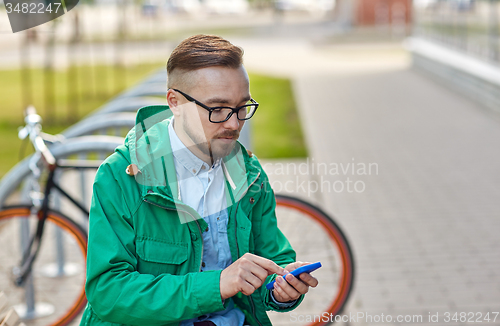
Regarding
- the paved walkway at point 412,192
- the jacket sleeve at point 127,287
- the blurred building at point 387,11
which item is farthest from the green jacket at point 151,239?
the blurred building at point 387,11

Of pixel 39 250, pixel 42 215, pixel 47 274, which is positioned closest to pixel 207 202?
pixel 42 215

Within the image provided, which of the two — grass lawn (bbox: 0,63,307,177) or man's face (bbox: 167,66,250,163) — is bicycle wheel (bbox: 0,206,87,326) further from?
grass lawn (bbox: 0,63,307,177)

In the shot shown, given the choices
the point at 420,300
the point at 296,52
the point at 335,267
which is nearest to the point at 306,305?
the point at 335,267

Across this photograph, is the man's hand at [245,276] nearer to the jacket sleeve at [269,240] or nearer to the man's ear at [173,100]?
the jacket sleeve at [269,240]

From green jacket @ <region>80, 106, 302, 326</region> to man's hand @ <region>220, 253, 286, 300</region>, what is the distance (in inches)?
1.2

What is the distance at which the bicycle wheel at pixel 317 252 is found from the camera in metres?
3.18

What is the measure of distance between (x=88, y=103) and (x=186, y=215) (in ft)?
37.6

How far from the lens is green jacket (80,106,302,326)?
180 centimetres

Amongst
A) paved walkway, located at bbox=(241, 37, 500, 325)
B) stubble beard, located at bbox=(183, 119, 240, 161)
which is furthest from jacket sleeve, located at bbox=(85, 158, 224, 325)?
paved walkway, located at bbox=(241, 37, 500, 325)

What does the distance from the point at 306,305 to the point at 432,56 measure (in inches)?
452

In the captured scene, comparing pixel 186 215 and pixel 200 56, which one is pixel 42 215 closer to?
pixel 186 215

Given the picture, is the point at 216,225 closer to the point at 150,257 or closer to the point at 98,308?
the point at 150,257

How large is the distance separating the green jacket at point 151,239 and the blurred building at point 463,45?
8053mm

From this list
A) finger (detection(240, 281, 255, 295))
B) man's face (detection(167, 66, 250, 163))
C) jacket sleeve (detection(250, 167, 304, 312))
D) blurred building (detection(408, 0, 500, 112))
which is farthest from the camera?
blurred building (detection(408, 0, 500, 112))
